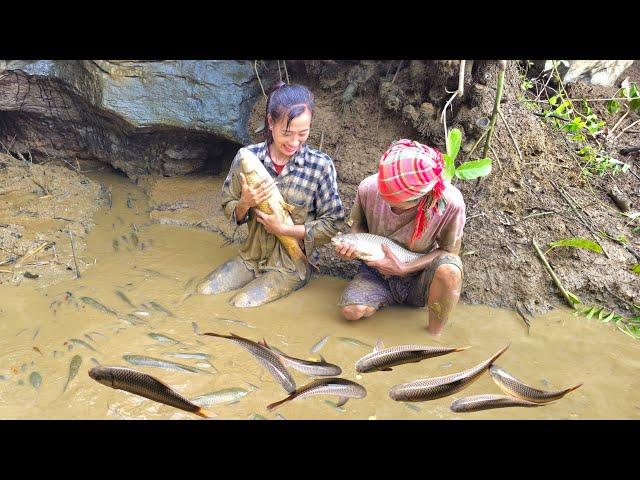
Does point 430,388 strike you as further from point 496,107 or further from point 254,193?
point 496,107

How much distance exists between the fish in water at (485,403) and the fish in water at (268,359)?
850mm

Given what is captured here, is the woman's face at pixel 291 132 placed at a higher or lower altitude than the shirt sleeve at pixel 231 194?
higher

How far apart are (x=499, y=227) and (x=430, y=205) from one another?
127 cm

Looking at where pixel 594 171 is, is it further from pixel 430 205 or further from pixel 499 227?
pixel 430 205

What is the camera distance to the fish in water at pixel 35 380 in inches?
106

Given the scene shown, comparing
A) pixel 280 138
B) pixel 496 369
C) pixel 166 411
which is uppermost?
pixel 280 138

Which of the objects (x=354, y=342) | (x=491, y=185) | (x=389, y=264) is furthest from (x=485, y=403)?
(x=491, y=185)

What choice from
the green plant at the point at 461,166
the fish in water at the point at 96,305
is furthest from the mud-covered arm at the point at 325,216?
the fish in water at the point at 96,305

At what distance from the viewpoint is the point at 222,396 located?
105 inches

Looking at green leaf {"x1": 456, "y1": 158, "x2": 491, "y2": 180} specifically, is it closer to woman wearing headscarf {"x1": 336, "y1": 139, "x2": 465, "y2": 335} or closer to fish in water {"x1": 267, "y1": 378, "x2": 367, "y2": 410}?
woman wearing headscarf {"x1": 336, "y1": 139, "x2": 465, "y2": 335}

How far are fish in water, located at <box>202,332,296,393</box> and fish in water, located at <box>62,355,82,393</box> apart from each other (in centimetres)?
74

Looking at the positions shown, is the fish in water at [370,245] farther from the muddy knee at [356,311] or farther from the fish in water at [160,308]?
the fish in water at [160,308]

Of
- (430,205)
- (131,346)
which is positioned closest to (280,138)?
(430,205)

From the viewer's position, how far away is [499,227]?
415 centimetres
